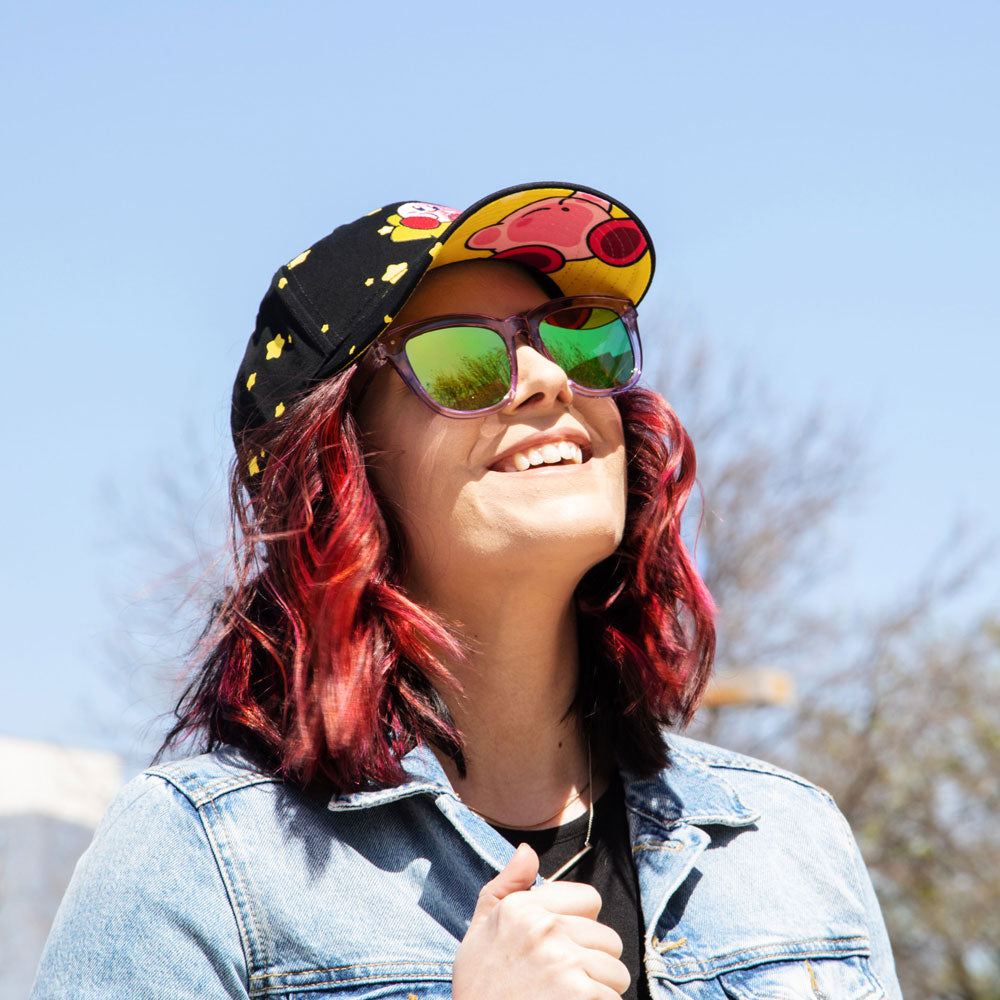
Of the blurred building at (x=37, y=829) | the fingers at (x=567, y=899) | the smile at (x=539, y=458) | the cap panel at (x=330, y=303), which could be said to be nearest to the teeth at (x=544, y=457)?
the smile at (x=539, y=458)

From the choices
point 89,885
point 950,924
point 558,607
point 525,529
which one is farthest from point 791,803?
point 950,924

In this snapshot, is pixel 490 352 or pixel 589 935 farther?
pixel 490 352

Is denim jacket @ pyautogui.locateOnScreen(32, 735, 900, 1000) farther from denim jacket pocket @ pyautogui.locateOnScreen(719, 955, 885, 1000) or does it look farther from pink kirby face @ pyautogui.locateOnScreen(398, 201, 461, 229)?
pink kirby face @ pyautogui.locateOnScreen(398, 201, 461, 229)

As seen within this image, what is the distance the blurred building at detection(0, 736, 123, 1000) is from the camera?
1304 centimetres

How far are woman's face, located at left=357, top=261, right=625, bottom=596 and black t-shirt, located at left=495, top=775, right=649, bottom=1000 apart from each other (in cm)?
47

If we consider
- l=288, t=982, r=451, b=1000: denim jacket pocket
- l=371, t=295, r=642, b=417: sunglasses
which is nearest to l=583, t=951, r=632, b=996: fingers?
l=288, t=982, r=451, b=1000: denim jacket pocket

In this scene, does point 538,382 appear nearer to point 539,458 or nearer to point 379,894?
point 539,458

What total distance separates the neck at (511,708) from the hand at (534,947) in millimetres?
471

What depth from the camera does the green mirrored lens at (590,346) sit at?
2.32 metres

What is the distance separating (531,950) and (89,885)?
0.69 metres

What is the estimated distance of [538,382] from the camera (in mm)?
2229

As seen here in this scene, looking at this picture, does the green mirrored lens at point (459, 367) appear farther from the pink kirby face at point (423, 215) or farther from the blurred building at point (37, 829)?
the blurred building at point (37, 829)

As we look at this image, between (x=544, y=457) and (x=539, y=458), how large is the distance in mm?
11

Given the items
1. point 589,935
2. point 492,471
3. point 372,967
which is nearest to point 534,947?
point 589,935
